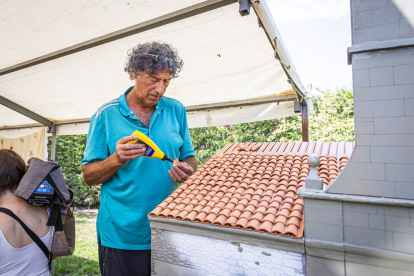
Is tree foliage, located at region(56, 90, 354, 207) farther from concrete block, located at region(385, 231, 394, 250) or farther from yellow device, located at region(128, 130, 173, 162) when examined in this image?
concrete block, located at region(385, 231, 394, 250)

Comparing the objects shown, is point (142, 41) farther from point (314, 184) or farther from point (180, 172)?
point (314, 184)

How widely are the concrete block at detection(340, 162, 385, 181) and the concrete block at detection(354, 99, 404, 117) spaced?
28 centimetres

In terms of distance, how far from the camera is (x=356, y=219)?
63.9 inches

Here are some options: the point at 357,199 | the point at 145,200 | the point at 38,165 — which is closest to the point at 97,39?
the point at 38,165

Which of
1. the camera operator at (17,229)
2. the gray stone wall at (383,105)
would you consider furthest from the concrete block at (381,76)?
the camera operator at (17,229)

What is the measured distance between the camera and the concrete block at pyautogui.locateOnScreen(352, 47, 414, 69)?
1500 mm

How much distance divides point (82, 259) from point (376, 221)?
7493 millimetres

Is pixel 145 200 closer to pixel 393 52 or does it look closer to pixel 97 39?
pixel 393 52

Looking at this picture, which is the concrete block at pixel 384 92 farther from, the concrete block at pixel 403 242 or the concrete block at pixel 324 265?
the concrete block at pixel 324 265

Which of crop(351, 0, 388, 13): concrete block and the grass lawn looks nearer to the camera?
crop(351, 0, 388, 13): concrete block

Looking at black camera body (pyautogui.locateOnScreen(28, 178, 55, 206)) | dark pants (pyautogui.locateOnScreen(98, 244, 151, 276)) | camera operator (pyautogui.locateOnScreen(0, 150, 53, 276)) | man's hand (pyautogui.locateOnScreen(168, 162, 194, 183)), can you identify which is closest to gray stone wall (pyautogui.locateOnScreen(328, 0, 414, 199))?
man's hand (pyautogui.locateOnScreen(168, 162, 194, 183))

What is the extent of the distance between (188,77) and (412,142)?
369 cm

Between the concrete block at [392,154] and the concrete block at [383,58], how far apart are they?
46cm

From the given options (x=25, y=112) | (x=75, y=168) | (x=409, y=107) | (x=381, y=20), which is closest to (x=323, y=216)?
(x=409, y=107)
